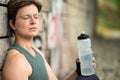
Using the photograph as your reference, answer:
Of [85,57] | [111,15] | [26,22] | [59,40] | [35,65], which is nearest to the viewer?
[35,65]

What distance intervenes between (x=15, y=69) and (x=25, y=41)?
1.23ft

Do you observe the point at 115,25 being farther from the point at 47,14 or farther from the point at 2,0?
the point at 2,0

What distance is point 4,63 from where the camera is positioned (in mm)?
3100

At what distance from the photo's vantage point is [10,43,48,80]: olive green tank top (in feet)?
10.2

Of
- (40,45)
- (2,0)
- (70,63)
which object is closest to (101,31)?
(70,63)

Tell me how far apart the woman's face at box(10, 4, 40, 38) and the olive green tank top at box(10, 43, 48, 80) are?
0.38ft

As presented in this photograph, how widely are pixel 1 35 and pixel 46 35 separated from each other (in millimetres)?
2131

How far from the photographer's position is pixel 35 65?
3.12m

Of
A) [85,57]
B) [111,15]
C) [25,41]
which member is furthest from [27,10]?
[111,15]

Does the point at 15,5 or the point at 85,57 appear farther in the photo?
the point at 85,57

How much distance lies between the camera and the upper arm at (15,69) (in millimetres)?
2932

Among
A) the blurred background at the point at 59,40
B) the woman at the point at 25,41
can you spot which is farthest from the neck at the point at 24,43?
the blurred background at the point at 59,40

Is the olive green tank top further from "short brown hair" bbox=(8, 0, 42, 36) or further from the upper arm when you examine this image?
"short brown hair" bbox=(8, 0, 42, 36)

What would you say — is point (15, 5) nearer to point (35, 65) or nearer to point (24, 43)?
point (24, 43)
